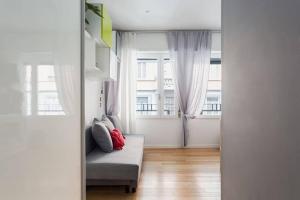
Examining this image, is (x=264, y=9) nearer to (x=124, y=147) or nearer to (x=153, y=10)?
(x=124, y=147)

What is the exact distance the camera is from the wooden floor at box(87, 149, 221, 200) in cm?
287

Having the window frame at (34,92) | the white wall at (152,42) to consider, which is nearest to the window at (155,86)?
the white wall at (152,42)

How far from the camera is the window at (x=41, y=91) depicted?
2.62 ft

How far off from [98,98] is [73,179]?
348 centimetres

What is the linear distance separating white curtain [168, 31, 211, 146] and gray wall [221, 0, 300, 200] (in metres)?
3.88

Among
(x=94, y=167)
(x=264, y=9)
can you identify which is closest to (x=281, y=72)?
(x=264, y=9)

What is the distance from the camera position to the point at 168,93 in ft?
18.2

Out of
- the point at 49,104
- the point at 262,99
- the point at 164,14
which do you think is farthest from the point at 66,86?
the point at 164,14

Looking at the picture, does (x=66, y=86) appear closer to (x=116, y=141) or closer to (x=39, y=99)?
(x=39, y=99)

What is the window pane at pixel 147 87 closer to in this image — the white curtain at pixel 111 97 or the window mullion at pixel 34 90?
the white curtain at pixel 111 97

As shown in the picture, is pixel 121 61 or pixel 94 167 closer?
pixel 94 167

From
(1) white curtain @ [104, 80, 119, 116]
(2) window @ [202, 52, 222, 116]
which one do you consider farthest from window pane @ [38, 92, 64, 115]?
(2) window @ [202, 52, 222, 116]

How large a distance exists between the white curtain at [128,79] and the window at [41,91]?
4.24m

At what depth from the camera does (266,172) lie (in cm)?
86
